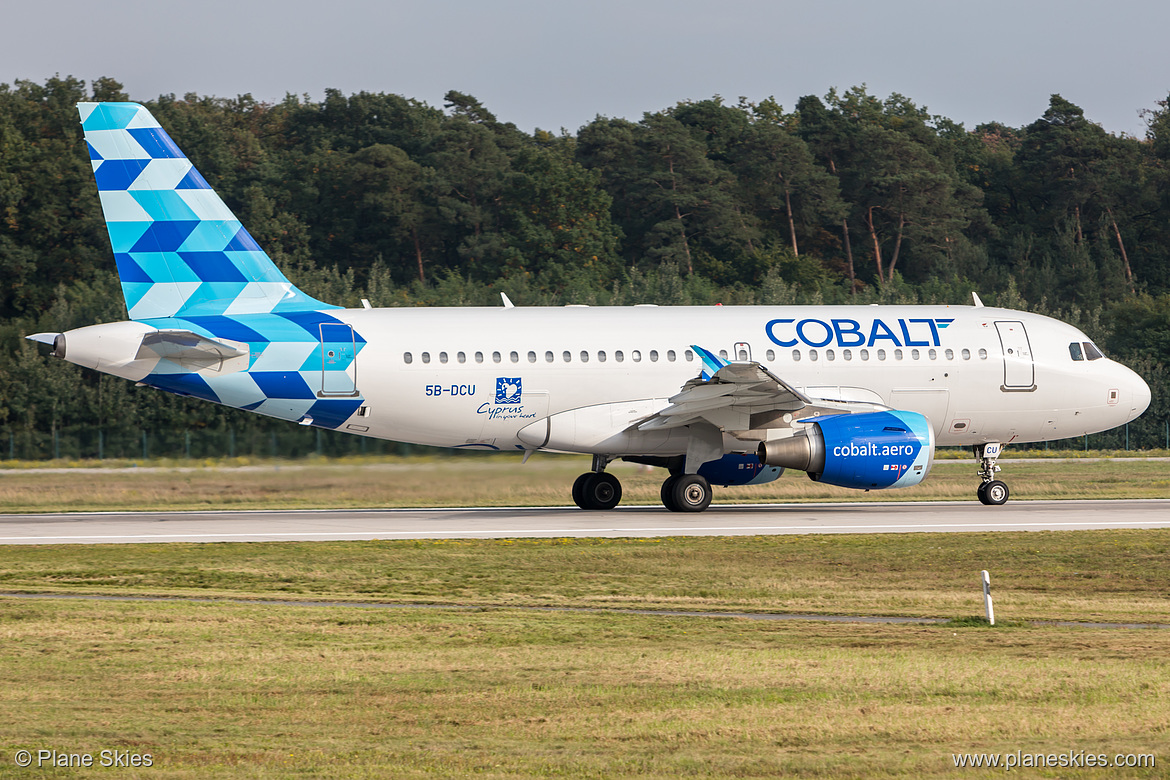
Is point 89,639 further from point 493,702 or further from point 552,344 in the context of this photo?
point 552,344

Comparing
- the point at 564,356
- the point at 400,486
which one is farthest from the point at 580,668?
the point at 400,486

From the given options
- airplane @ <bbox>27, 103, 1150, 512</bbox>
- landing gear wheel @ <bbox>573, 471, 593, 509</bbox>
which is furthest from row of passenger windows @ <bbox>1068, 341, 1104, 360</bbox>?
landing gear wheel @ <bbox>573, 471, 593, 509</bbox>

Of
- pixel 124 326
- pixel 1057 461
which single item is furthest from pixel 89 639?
pixel 1057 461

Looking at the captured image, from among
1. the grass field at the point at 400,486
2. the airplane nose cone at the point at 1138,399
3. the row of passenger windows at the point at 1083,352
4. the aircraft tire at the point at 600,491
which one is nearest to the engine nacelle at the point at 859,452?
the aircraft tire at the point at 600,491

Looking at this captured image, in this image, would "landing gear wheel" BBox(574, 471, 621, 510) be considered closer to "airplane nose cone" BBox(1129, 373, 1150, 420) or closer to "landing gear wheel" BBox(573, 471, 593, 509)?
"landing gear wheel" BBox(573, 471, 593, 509)

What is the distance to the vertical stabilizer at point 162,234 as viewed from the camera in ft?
84.6

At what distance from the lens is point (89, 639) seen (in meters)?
13.5

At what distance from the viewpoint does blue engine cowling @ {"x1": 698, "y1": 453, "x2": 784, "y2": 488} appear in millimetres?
26891

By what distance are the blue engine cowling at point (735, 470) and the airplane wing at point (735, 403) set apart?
3.51 feet

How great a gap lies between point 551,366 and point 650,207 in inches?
2159

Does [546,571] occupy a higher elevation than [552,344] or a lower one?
lower

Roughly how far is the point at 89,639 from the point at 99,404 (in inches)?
1328

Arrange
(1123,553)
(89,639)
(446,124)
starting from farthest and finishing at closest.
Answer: (446,124)
(1123,553)
(89,639)

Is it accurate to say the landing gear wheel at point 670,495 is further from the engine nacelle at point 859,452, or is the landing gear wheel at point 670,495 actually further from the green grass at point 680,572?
the green grass at point 680,572
